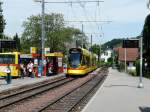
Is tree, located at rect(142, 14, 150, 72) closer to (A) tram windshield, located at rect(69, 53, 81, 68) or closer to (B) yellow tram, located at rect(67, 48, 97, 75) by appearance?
(B) yellow tram, located at rect(67, 48, 97, 75)

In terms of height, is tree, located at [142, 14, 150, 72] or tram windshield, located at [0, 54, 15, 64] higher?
tree, located at [142, 14, 150, 72]

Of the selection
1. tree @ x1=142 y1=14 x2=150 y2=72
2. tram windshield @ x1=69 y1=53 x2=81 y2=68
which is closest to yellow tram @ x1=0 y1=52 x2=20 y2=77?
tram windshield @ x1=69 y1=53 x2=81 y2=68

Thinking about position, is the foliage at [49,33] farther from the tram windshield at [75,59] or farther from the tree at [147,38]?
the tram windshield at [75,59]

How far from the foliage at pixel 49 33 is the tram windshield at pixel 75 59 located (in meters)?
51.9

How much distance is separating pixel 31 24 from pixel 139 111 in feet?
314

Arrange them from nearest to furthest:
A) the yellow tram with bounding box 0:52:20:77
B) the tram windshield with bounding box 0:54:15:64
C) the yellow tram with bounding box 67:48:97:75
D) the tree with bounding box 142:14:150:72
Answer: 1. the yellow tram with bounding box 0:52:20:77
2. the tram windshield with bounding box 0:54:15:64
3. the yellow tram with bounding box 67:48:97:75
4. the tree with bounding box 142:14:150:72

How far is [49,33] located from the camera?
11000cm

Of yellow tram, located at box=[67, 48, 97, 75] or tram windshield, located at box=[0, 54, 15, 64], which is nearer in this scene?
tram windshield, located at box=[0, 54, 15, 64]

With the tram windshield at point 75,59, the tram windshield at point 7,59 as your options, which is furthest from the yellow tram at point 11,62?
the tram windshield at point 75,59

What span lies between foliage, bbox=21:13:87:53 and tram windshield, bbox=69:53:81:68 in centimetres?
5191

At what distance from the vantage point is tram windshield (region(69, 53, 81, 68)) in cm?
5522

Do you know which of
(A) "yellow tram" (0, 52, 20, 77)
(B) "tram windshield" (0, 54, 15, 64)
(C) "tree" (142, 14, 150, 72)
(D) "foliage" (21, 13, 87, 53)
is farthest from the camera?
(D) "foliage" (21, 13, 87, 53)

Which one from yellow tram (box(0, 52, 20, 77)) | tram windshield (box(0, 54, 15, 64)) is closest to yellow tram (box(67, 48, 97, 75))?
yellow tram (box(0, 52, 20, 77))

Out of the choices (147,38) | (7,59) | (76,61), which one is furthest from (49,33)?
(7,59)
